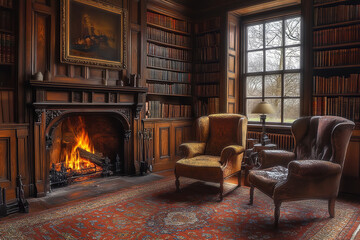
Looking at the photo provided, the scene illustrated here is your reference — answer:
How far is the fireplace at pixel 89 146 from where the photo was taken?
15.2ft

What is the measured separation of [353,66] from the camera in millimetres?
4043

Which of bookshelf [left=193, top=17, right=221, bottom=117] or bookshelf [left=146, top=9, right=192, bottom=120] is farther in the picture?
bookshelf [left=193, top=17, right=221, bottom=117]

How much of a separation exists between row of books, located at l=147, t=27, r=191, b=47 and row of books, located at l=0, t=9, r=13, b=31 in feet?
7.43

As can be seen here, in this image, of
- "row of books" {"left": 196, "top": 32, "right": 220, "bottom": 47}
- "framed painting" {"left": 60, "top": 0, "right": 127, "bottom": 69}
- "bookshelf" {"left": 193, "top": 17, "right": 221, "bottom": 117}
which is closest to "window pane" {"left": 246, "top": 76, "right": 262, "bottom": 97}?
"bookshelf" {"left": 193, "top": 17, "right": 221, "bottom": 117}

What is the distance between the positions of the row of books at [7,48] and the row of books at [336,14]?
14.2 ft

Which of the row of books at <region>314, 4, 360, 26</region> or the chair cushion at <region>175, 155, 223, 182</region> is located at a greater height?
the row of books at <region>314, 4, 360, 26</region>

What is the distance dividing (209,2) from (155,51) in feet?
5.10

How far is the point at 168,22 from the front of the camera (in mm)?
5512

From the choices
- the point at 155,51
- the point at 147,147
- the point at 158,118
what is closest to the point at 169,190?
the point at 147,147

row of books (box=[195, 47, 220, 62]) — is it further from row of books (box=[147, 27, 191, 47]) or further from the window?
the window

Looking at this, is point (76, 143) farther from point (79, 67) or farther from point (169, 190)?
point (169, 190)

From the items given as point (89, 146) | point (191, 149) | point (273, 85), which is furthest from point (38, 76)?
point (273, 85)

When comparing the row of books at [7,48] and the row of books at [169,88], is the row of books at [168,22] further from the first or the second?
the row of books at [7,48]

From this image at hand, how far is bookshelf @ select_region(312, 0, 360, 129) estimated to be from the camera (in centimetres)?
403
